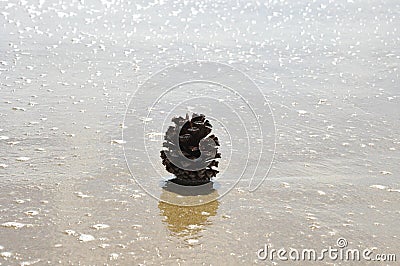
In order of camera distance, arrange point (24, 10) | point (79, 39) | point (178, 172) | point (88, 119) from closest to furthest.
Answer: point (178, 172), point (88, 119), point (79, 39), point (24, 10)

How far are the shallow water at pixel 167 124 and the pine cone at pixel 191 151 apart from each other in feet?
0.45

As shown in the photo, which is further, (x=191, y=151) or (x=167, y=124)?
(x=167, y=124)

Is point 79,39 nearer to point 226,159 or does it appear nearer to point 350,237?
point 226,159

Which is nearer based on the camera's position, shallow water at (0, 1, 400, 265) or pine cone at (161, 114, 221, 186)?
shallow water at (0, 1, 400, 265)

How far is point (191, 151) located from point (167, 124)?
3.79ft

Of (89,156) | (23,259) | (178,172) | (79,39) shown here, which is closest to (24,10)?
(79,39)

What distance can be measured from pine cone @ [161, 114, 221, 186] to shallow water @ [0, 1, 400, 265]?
0.14 metres

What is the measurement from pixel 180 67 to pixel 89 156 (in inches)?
94.2

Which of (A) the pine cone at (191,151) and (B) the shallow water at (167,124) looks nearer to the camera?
(B) the shallow water at (167,124)

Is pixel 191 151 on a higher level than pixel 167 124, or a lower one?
lower

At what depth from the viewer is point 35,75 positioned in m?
5.76

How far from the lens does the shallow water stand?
306 centimetres

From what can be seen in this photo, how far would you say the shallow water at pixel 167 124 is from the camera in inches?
121

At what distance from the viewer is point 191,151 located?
3527 millimetres
